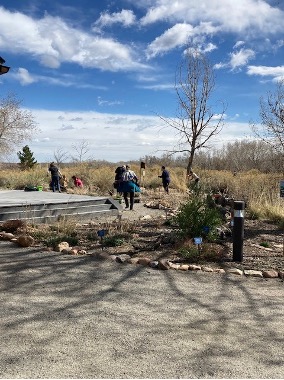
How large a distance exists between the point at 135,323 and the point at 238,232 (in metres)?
3.17

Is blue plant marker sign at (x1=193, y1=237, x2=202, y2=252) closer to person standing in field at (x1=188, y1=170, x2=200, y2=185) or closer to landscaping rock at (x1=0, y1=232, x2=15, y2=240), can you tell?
landscaping rock at (x1=0, y1=232, x2=15, y2=240)

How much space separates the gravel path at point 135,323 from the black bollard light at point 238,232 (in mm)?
870

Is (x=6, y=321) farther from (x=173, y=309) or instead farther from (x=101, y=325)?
(x=173, y=309)

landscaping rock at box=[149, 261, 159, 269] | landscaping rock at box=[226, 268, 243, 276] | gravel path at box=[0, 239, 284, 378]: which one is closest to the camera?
gravel path at box=[0, 239, 284, 378]

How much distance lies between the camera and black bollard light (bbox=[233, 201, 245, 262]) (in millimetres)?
6605

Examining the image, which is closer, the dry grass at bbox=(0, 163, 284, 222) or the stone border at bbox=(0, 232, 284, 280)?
the stone border at bbox=(0, 232, 284, 280)

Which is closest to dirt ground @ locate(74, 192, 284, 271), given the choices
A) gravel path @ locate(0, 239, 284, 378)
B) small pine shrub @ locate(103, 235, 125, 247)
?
small pine shrub @ locate(103, 235, 125, 247)

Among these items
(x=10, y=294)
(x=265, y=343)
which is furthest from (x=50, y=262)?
(x=265, y=343)

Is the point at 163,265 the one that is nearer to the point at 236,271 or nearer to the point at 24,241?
the point at 236,271

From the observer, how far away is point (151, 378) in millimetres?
2988

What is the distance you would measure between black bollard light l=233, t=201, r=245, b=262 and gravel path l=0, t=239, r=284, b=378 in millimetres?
870

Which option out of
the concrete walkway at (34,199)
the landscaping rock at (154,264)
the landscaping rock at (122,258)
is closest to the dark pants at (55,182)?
the concrete walkway at (34,199)

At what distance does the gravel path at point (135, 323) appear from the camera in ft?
10.4

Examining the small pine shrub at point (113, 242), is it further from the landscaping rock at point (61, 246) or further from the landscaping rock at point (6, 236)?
the landscaping rock at point (6, 236)
